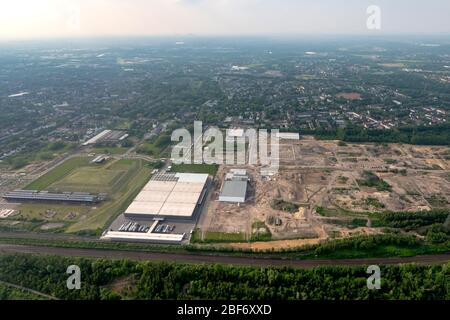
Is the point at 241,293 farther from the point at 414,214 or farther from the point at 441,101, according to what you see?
the point at 441,101

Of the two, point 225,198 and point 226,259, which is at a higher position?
point 225,198

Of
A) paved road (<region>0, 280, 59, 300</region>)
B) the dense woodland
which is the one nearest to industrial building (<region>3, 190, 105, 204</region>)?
the dense woodland

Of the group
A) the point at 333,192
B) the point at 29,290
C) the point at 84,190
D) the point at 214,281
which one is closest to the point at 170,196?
the point at 84,190

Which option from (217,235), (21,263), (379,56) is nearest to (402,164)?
(217,235)

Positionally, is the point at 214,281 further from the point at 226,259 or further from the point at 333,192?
the point at 333,192

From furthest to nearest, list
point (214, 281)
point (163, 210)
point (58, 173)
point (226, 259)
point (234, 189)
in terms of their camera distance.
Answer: point (58, 173) → point (234, 189) → point (163, 210) → point (226, 259) → point (214, 281)

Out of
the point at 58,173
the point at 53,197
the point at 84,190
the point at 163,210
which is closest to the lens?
the point at 163,210
